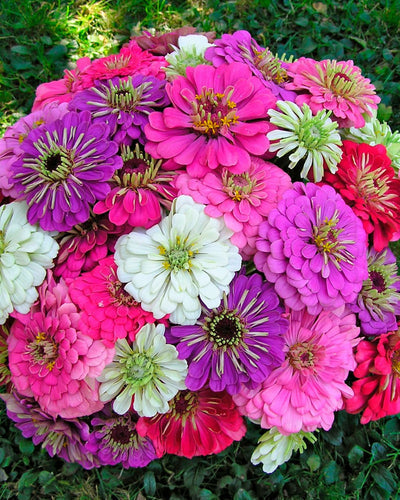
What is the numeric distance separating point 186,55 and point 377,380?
1.56 m

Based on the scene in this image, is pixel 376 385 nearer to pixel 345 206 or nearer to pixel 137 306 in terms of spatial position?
pixel 345 206

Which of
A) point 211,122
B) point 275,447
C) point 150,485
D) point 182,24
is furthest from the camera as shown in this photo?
point 182,24

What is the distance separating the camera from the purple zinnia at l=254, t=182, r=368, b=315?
162 centimetres

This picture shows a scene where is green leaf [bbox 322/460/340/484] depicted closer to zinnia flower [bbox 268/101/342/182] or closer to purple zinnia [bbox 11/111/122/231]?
zinnia flower [bbox 268/101/342/182]

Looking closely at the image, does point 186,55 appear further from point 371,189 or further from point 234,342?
point 234,342

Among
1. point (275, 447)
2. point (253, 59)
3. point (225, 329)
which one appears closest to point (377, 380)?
point (275, 447)

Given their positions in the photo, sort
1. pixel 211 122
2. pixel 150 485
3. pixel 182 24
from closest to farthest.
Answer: pixel 211 122 < pixel 150 485 < pixel 182 24

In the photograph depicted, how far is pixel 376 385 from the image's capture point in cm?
186

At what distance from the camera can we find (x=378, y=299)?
1.86 meters

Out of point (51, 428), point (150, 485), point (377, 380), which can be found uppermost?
point (377, 380)

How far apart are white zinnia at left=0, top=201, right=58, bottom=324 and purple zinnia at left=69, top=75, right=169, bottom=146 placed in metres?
0.46

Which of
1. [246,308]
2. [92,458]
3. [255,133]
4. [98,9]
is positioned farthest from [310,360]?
[98,9]

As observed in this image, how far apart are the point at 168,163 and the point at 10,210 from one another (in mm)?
609

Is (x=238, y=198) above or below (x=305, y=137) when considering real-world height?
below
